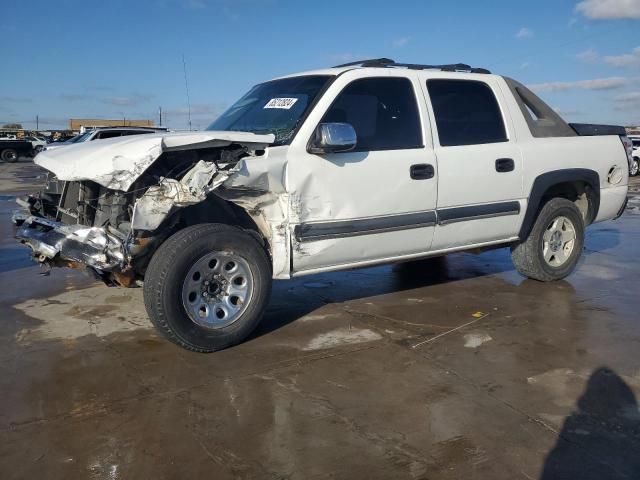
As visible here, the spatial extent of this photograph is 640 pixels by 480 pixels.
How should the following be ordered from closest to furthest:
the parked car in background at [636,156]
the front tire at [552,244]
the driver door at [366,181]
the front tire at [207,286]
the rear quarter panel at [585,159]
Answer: the front tire at [207,286] → the driver door at [366,181] → the rear quarter panel at [585,159] → the front tire at [552,244] → the parked car in background at [636,156]

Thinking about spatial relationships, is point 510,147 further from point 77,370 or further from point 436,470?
point 77,370

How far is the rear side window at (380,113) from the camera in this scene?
179 inches

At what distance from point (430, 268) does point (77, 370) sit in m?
4.20

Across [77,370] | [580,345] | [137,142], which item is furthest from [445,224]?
[77,370]

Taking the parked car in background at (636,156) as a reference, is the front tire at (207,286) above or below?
below

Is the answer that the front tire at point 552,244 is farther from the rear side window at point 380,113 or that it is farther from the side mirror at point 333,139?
the side mirror at point 333,139

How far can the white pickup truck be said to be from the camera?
3875 mm

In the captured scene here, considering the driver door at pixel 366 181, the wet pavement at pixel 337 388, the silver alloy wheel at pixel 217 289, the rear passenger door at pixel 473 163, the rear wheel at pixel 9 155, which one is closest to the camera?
the wet pavement at pixel 337 388

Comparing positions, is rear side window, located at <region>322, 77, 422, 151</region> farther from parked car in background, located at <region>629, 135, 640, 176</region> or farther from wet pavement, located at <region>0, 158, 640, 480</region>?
parked car in background, located at <region>629, 135, 640, 176</region>

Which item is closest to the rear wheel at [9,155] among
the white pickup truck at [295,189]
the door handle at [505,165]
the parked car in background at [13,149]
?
the parked car in background at [13,149]

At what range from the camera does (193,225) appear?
4.18 m

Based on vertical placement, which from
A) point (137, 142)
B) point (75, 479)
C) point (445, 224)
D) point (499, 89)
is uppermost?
point (499, 89)

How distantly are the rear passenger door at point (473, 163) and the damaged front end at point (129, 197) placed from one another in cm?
168

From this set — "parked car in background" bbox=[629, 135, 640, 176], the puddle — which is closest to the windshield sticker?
the puddle
